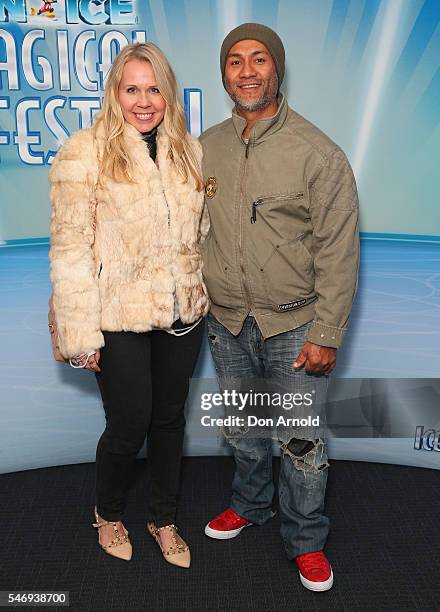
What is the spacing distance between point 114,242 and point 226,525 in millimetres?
1158

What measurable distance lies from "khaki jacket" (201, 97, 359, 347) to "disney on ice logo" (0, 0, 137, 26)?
787mm

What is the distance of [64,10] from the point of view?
252 cm

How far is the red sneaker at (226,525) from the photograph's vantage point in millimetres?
2448

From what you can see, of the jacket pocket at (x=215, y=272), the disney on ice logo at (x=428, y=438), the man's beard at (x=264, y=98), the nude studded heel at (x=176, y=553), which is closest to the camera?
the man's beard at (x=264, y=98)

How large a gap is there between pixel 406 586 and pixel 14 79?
2.26 m

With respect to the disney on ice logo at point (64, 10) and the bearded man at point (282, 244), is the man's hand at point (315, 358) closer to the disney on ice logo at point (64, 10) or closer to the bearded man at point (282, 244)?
the bearded man at point (282, 244)

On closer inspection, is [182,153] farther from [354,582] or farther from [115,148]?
[354,582]

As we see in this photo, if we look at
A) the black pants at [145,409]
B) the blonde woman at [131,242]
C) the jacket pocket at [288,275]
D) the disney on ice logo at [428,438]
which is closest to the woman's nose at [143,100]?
the blonde woman at [131,242]

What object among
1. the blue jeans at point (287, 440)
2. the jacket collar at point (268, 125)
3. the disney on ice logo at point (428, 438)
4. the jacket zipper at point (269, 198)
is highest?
the jacket collar at point (268, 125)

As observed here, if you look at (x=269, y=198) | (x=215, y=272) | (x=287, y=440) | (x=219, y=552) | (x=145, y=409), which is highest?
(x=269, y=198)

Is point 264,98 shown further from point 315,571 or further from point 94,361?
point 315,571

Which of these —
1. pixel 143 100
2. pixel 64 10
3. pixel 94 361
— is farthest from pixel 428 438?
pixel 64 10

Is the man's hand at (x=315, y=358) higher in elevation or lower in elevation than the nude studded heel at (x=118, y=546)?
higher

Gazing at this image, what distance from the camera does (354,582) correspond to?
7.30ft
